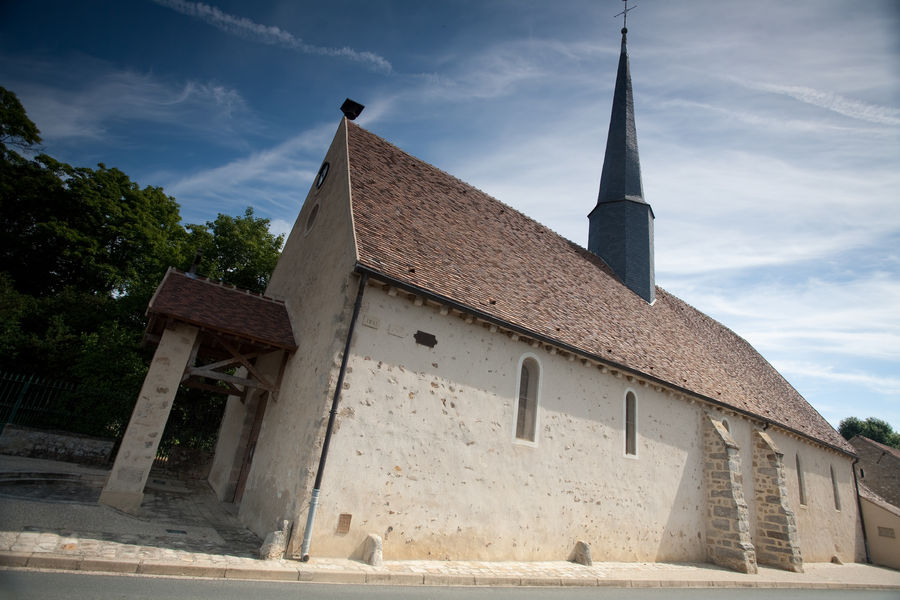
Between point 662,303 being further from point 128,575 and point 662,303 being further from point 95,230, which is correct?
point 95,230

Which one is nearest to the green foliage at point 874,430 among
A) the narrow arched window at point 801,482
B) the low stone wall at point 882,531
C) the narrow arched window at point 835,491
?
the low stone wall at point 882,531

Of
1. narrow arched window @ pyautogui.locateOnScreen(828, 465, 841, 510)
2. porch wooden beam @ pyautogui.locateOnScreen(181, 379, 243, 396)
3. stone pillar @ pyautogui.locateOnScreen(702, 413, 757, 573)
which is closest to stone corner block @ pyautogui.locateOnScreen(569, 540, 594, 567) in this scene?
stone pillar @ pyautogui.locateOnScreen(702, 413, 757, 573)

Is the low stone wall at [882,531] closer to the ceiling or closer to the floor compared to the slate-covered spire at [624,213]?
closer to the floor

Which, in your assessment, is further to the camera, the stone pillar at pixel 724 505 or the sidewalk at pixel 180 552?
the stone pillar at pixel 724 505

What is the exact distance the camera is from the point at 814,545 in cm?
1616

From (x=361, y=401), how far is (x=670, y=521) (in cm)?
907

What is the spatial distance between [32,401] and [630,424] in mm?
17074

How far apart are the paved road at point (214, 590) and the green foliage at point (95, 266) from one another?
12.1 m

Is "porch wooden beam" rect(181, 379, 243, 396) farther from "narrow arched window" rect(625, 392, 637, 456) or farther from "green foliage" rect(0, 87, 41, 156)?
"green foliage" rect(0, 87, 41, 156)

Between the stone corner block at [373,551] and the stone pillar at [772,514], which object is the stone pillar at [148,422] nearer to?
the stone corner block at [373,551]

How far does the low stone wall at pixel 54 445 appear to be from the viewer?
12086 millimetres

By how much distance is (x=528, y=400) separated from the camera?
9609 mm

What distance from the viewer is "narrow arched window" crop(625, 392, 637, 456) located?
11188 millimetres

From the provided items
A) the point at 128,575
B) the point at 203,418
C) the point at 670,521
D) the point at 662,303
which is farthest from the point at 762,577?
the point at 203,418
